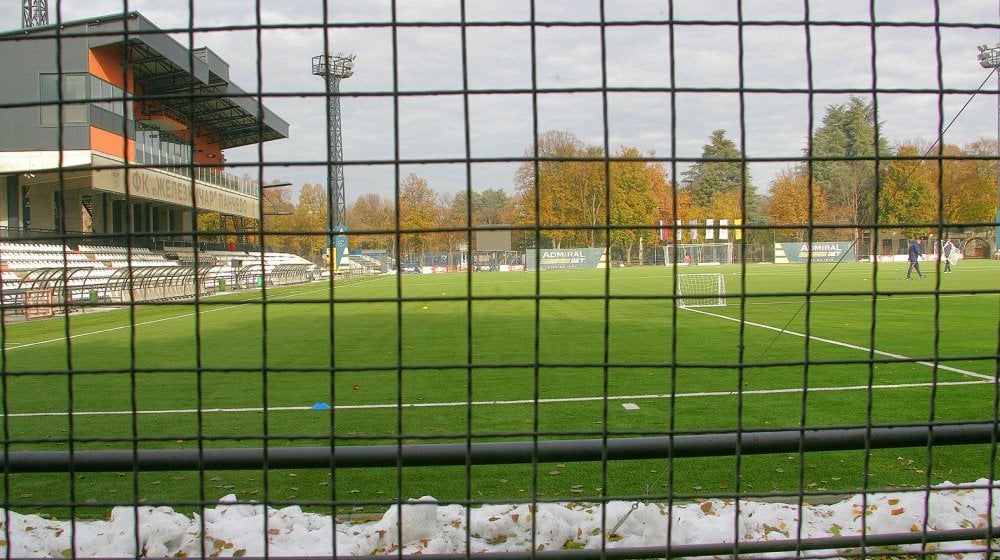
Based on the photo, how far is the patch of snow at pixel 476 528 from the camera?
2.92 metres

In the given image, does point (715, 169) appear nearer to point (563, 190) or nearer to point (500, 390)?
point (563, 190)

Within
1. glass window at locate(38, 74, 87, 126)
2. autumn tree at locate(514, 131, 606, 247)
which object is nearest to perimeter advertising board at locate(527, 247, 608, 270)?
glass window at locate(38, 74, 87, 126)

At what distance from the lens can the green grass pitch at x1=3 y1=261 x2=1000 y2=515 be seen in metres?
2.04

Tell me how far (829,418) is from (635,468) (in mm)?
2206

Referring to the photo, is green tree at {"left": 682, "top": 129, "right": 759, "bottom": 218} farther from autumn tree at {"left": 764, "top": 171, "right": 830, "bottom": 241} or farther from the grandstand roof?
the grandstand roof

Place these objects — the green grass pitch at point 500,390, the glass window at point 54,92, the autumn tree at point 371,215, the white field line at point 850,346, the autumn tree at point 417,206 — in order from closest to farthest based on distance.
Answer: the green grass pitch at point 500,390 → the autumn tree at point 371,215 → the autumn tree at point 417,206 → the white field line at point 850,346 → the glass window at point 54,92

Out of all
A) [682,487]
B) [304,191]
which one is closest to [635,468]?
[682,487]

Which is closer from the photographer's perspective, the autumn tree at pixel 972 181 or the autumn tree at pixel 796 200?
the autumn tree at pixel 796 200

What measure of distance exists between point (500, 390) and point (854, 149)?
4.37 metres

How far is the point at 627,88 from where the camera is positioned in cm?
→ 194

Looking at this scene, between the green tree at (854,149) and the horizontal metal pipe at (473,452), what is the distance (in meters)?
0.67

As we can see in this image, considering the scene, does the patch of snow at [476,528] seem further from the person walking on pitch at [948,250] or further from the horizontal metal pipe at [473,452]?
the person walking on pitch at [948,250]

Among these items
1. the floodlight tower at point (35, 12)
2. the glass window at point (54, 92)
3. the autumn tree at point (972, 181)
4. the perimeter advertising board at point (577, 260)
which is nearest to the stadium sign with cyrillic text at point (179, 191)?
the autumn tree at point (972, 181)

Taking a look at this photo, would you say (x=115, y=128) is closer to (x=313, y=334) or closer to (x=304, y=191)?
(x=313, y=334)
